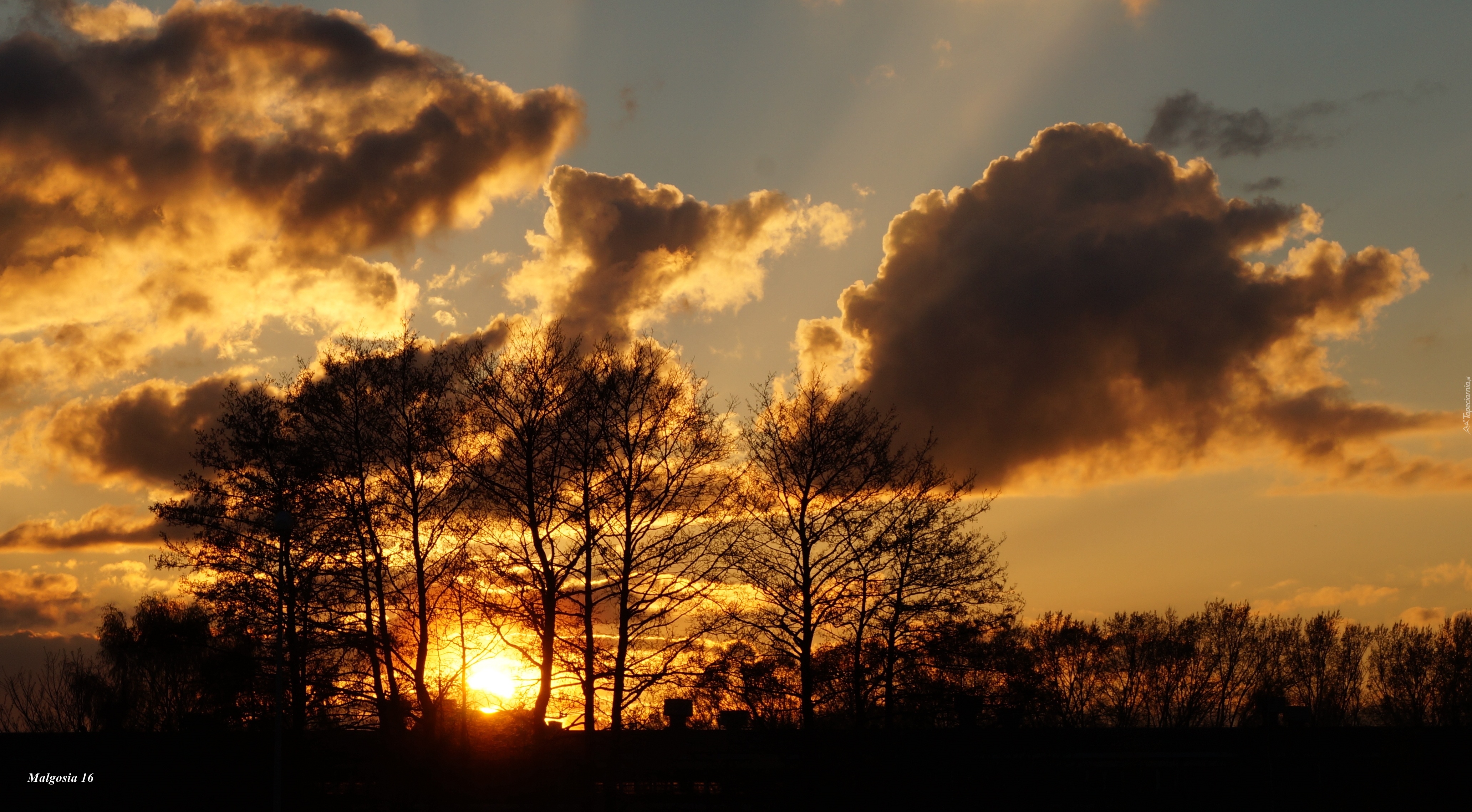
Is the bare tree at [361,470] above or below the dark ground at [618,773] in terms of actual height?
above

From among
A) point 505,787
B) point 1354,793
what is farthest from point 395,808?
point 1354,793

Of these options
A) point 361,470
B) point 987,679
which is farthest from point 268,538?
point 987,679

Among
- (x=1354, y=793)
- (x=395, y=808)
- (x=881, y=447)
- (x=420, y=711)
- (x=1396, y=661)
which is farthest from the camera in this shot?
(x=1396, y=661)

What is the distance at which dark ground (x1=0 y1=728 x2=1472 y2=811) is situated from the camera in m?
28.5

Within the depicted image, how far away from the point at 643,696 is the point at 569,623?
2970 millimetres

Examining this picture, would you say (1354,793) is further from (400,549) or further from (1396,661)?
(1396,661)

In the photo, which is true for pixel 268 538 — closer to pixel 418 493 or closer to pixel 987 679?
pixel 418 493

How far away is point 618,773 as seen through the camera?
2911 centimetres

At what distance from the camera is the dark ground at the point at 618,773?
2845 cm

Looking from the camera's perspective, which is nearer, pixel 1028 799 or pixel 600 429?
pixel 1028 799

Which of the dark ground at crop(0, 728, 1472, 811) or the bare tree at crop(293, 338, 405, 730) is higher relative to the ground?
the bare tree at crop(293, 338, 405, 730)

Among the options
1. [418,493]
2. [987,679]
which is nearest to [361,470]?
[418,493]

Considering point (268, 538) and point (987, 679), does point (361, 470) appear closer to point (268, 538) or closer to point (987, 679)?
point (268, 538)

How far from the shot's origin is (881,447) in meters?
36.2
